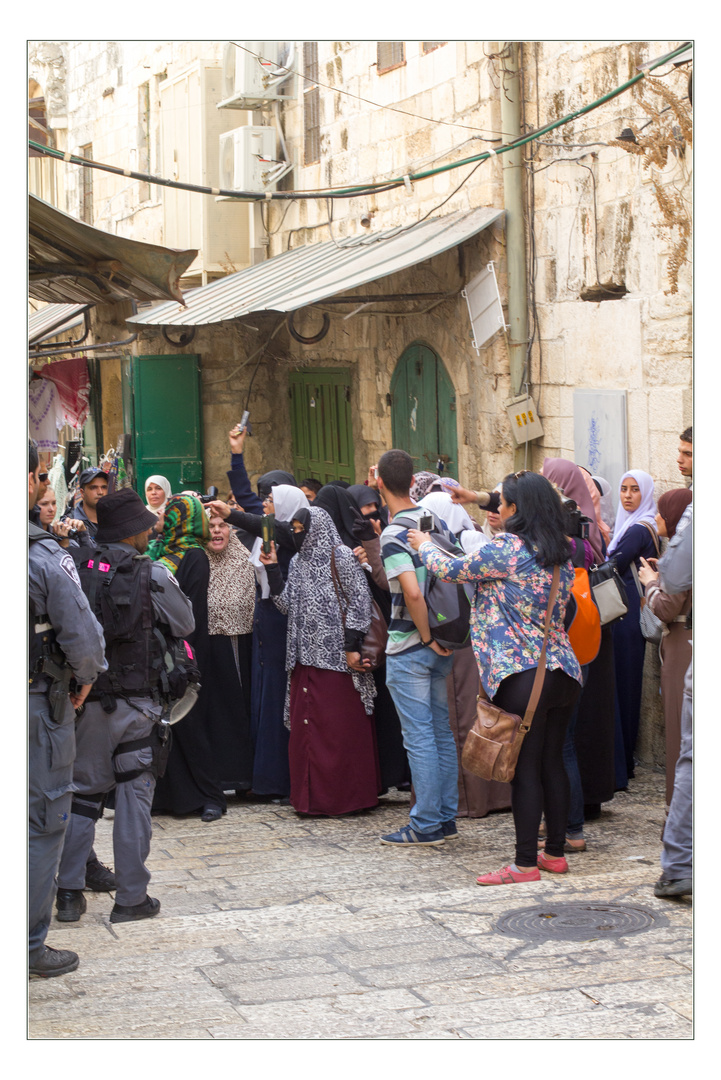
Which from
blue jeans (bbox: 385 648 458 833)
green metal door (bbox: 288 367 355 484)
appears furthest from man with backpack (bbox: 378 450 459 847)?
green metal door (bbox: 288 367 355 484)

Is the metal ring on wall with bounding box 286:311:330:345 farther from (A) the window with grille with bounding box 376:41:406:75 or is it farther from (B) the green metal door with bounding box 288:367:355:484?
(A) the window with grille with bounding box 376:41:406:75

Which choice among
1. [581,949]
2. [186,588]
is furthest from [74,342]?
[581,949]

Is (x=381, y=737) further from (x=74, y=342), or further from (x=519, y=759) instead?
(x=74, y=342)

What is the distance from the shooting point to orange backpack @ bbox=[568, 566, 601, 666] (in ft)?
16.6

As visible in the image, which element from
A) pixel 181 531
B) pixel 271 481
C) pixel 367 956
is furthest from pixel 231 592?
pixel 367 956

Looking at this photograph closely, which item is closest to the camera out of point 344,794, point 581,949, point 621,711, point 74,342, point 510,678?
point 581,949

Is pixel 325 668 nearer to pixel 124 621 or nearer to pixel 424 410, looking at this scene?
pixel 124 621

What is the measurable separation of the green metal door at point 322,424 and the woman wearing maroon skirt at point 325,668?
5.54 metres

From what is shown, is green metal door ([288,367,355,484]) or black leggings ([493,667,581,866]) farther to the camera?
green metal door ([288,367,355,484])

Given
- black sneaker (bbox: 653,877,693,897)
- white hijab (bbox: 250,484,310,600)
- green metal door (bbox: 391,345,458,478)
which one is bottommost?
black sneaker (bbox: 653,877,693,897)

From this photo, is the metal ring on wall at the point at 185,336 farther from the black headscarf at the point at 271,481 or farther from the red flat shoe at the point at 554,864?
the red flat shoe at the point at 554,864

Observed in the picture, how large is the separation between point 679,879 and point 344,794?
2.10 metres

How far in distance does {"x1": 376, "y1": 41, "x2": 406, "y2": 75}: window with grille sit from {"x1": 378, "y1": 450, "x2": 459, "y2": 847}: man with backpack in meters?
5.48

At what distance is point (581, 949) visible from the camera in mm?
3850
